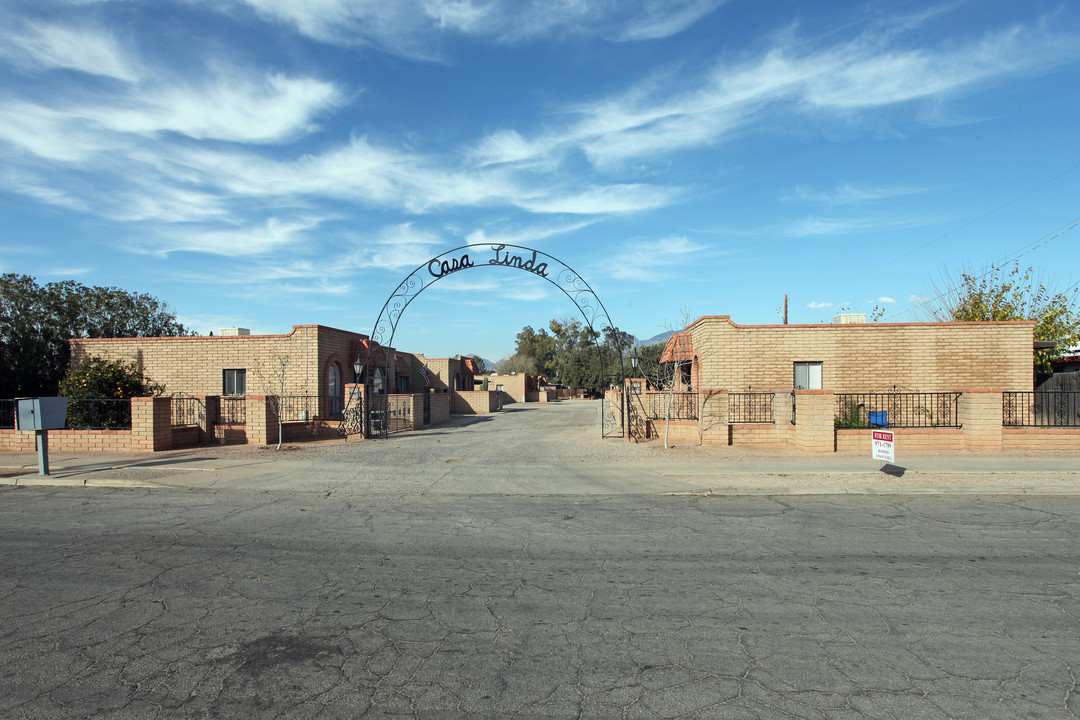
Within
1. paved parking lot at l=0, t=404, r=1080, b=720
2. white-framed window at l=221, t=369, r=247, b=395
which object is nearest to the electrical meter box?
paved parking lot at l=0, t=404, r=1080, b=720

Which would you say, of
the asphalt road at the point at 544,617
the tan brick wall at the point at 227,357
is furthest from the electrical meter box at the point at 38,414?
the tan brick wall at the point at 227,357

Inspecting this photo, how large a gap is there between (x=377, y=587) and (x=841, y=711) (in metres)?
3.95

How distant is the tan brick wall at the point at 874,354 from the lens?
19688 millimetres

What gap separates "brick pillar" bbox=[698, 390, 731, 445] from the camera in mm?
17047

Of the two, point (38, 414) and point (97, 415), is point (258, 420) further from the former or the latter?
point (38, 414)

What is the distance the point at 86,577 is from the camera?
608cm

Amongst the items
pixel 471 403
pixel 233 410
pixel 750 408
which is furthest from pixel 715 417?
pixel 471 403

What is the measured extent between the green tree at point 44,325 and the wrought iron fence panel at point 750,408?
106ft

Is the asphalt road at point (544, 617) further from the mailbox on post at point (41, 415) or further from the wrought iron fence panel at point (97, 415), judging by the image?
the wrought iron fence panel at point (97, 415)

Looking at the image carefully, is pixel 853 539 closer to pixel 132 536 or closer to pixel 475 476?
pixel 475 476

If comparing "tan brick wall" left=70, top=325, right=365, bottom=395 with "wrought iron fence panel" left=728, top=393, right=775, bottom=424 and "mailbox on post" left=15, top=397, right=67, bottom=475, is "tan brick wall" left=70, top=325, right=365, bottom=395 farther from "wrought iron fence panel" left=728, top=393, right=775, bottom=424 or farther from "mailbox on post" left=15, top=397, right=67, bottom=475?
"wrought iron fence panel" left=728, top=393, right=775, bottom=424

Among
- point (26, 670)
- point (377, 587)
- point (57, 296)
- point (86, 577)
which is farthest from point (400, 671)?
point (57, 296)

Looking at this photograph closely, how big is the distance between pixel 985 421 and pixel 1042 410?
3315mm

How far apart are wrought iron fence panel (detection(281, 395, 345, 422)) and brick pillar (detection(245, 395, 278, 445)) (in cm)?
109
